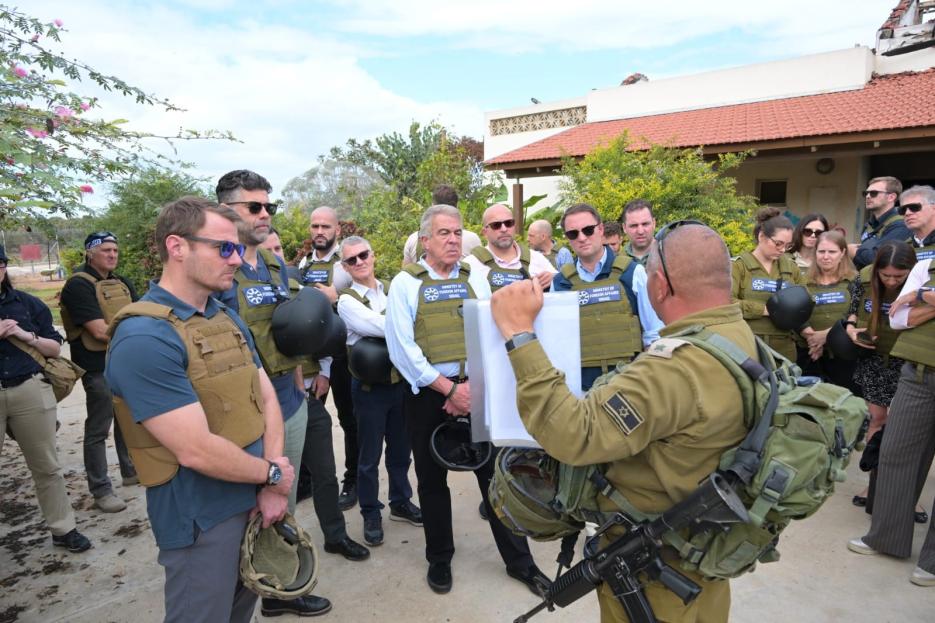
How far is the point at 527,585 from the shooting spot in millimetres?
3227

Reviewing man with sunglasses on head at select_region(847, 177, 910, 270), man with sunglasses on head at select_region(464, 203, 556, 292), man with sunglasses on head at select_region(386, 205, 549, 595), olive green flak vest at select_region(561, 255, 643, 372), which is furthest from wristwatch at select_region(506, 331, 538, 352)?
man with sunglasses on head at select_region(847, 177, 910, 270)

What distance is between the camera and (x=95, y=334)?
173 inches

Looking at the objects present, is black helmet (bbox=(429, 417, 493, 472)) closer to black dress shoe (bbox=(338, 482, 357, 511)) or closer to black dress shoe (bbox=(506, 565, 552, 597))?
black dress shoe (bbox=(506, 565, 552, 597))

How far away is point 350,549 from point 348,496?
845mm

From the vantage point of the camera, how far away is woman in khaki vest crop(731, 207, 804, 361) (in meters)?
4.59

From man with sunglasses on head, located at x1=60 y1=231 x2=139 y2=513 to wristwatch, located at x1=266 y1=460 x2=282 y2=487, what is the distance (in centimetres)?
303

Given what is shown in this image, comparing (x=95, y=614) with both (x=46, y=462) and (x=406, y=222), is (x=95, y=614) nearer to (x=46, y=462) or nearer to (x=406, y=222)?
(x=46, y=462)

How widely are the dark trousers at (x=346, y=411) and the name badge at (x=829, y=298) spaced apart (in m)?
3.89

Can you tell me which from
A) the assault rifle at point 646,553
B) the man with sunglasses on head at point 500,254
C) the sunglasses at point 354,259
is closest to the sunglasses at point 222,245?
the assault rifle at point 646,553

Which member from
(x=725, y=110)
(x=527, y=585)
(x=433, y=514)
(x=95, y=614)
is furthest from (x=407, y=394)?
(x=725, y=110)

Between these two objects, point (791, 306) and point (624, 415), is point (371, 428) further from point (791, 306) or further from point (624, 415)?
point (791, 306)

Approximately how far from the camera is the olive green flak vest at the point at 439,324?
3.16 m

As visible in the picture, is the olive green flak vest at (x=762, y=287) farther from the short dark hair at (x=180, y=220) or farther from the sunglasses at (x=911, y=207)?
the short dark hair at (x=180, y=220)

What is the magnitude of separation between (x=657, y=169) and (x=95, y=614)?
872 cm
